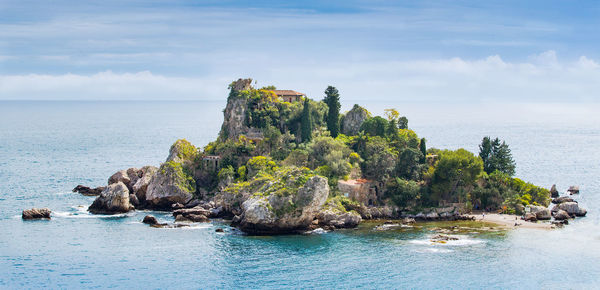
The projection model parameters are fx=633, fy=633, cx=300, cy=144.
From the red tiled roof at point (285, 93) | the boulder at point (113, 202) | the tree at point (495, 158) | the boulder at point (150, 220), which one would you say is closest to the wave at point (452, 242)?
the tree at point (495, 158)

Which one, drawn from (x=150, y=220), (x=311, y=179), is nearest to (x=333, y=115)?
(x=311, y=179)

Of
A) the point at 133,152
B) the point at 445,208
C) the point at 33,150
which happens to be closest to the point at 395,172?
the point at 445,208

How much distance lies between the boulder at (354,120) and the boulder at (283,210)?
29827 mm

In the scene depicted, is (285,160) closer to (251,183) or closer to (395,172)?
(251,183)

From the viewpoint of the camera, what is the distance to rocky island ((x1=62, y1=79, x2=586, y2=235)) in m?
77.4

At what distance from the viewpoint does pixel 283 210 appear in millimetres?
74250

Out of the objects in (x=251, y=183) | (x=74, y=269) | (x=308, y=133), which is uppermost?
(x=308, y=133)

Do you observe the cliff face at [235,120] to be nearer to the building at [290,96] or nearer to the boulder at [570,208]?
the building at [290,96]

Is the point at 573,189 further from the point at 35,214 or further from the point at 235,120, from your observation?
the point at 35,214

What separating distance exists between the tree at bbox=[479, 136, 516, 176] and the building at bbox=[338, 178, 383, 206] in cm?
1794

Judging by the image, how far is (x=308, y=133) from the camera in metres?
97.9

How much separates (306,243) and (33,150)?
4344 inches

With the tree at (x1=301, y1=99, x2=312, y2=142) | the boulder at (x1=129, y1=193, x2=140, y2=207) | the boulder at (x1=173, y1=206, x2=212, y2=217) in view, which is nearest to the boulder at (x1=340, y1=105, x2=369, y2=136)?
the tree at (x1=301, y1=99, x2=312, y2=142)

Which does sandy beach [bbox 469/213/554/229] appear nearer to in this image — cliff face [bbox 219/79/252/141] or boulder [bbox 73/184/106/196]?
cliff face [bbox 219/79/252/141]
